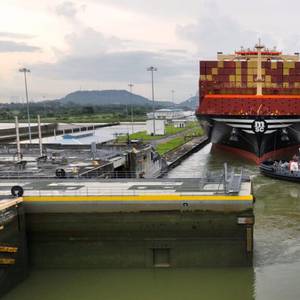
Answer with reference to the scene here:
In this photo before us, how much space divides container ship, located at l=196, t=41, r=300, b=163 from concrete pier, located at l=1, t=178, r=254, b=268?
99.9ft

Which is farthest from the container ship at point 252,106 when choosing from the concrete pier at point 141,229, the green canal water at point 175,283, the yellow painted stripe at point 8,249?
the yellow painted stripe at point 8,249

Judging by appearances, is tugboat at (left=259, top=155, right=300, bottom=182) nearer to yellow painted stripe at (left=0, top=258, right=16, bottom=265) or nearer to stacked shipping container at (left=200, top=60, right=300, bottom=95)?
stacked shipping container at (left=200, top=60, right=300, bottom=95)

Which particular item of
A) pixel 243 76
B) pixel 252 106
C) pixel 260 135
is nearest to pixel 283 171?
pixel 260 135

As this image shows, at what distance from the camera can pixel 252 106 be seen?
49531mm

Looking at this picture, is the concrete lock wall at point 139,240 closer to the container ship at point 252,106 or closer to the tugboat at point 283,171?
the tugboat at point 283,171

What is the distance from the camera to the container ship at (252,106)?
46.2 meters

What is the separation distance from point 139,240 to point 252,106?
119ft

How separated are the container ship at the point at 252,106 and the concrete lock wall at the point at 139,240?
30.5 meters

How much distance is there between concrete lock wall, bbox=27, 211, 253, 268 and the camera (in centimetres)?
1606

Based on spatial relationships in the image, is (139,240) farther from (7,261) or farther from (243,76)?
(243,76)

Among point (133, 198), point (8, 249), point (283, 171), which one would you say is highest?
point (133, 198)

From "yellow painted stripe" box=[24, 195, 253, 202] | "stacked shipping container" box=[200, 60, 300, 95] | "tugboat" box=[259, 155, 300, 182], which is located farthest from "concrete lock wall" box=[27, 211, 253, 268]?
"stacked shipping container" box=[200, 60, 300, 95]

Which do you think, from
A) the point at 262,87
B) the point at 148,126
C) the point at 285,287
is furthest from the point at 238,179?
the point at 148,126

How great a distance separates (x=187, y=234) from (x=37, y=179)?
358 inches
